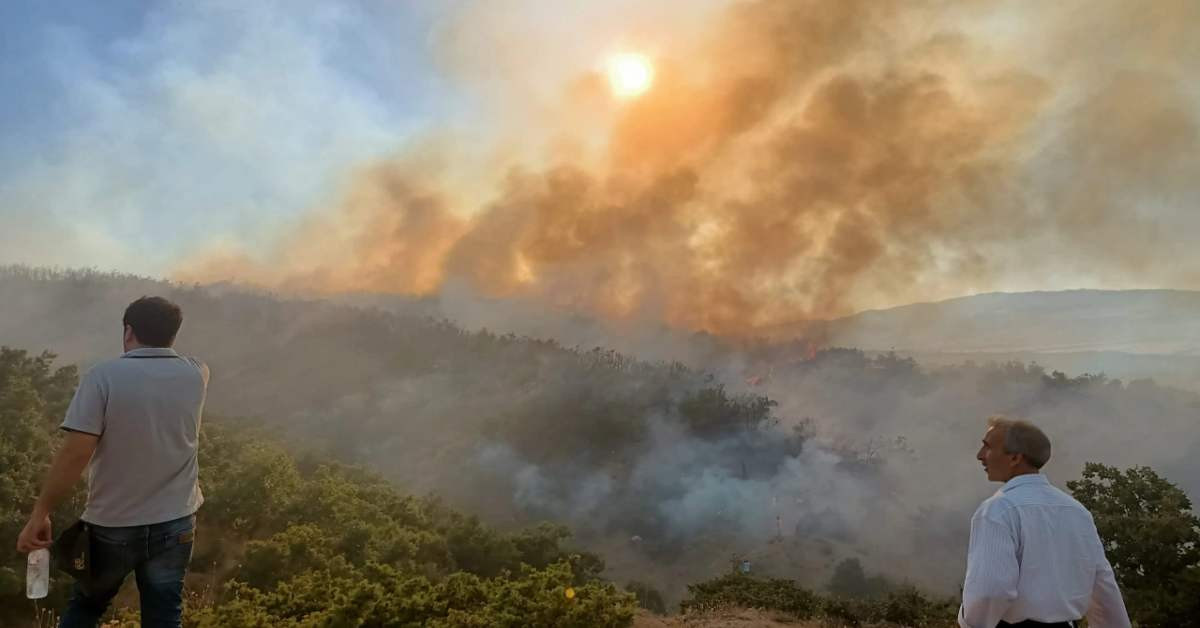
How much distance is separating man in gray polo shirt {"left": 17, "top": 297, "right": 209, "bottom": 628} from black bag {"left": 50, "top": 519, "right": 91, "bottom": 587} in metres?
0.04

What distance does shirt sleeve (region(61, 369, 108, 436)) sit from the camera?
11.6ft

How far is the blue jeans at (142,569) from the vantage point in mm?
3756

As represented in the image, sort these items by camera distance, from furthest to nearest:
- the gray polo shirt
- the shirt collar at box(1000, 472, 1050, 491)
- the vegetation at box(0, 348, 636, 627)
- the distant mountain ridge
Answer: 1. the distant mountain ridge
2. the vegetation at box(0, 348, 636, 627)
3. the gray polo shirt
4. the shirt collar at box(1000, 472, 1050, 491)

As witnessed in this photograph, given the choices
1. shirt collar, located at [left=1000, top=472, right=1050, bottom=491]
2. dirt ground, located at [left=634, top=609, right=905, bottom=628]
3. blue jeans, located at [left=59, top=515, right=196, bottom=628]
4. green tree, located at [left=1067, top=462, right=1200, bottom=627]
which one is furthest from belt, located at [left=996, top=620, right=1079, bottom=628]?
green tree, located at [left=1067, top=462, right=1200, bottom=627]

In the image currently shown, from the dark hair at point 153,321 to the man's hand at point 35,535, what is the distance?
1.01m

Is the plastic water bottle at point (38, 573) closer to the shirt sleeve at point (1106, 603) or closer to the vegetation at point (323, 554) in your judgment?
the vegetation at point (323, 554)

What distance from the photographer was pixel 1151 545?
36.3 feet

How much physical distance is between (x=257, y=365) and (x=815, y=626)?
67082 mm

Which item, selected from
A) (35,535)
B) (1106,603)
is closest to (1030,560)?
(1106,603)

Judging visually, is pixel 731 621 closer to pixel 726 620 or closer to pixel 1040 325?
pixel 726 620

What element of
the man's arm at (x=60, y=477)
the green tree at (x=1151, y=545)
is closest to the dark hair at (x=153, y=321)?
the man's arm at (x=60, y=477)

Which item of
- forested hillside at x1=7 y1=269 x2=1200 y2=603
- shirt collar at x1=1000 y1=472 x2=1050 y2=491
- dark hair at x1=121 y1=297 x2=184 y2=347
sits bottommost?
forested hillside at x1=7 y1=269 x2=1200 y2=603

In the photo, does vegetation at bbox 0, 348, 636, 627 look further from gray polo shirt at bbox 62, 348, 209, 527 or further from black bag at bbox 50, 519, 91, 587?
gray polo shirt at bbox 62, 348, 209, 527

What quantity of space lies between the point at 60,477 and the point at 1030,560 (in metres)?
4.84
